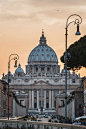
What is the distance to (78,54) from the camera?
244 ft

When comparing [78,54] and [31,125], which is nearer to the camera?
[31,125]

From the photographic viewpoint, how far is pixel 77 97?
87250 millimetres

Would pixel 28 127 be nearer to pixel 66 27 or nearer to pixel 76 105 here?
pixel 66 27

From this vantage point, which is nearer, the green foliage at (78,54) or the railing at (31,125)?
the railing at (31,125)

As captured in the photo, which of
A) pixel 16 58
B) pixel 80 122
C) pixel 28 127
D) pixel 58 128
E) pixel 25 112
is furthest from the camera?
pixel 25 112

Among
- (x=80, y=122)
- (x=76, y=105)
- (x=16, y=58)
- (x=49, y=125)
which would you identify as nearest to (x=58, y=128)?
(x=49, y=125)

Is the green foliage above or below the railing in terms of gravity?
above

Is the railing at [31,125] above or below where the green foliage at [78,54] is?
below

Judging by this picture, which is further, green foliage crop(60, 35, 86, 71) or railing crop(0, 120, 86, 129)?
green foliage crop(60, 35, 86, 71)

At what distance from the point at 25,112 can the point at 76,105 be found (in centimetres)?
5239

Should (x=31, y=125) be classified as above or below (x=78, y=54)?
below

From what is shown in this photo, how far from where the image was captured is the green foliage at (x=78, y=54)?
7346 cm

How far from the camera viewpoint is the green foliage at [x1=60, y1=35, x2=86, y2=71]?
2892 inches

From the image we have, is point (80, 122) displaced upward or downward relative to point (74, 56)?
downward
